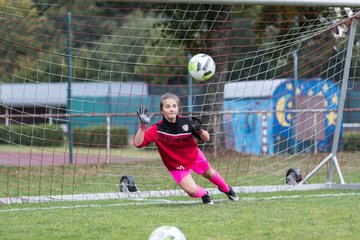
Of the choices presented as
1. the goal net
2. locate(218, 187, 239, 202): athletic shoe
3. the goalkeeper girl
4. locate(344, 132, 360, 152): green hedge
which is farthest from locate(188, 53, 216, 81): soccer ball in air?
locate(344, 132, 360, 152): green hedge

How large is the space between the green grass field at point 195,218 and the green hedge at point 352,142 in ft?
22.1

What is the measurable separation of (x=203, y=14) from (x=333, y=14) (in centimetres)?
403

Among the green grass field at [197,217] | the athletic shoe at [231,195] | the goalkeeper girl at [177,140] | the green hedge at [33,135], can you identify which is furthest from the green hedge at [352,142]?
the goalkeeper girl at [177,140]

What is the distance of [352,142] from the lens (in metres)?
15.8

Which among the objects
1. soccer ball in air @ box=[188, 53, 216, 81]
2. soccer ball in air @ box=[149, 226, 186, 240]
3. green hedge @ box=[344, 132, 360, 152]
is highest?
soccer ball in air @ box=[188, 53, 216, 81]

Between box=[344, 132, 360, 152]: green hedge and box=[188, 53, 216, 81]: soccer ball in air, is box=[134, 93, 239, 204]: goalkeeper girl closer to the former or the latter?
box=[188, 53, 216, 81]: soccer ball in air

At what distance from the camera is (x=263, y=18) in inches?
648

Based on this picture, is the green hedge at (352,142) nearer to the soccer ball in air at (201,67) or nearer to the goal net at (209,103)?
the goal net at (209,103)

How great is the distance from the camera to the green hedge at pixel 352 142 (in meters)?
15.7

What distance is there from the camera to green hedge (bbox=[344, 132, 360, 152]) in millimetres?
15680

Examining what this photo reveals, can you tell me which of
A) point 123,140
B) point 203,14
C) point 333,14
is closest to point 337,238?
point 333,14

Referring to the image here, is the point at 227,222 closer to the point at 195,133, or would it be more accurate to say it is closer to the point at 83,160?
the point at 195,133

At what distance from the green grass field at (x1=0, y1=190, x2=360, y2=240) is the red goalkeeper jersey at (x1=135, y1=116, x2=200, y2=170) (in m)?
0.48

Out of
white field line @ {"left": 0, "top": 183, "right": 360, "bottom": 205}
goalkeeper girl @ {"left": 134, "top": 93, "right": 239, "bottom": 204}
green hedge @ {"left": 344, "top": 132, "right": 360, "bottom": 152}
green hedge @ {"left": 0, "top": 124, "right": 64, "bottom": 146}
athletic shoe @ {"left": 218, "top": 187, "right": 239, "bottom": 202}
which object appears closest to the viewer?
goalkeeper girl @ {"left": 134, "top": 93, "right": 239, "bottom": 204}
